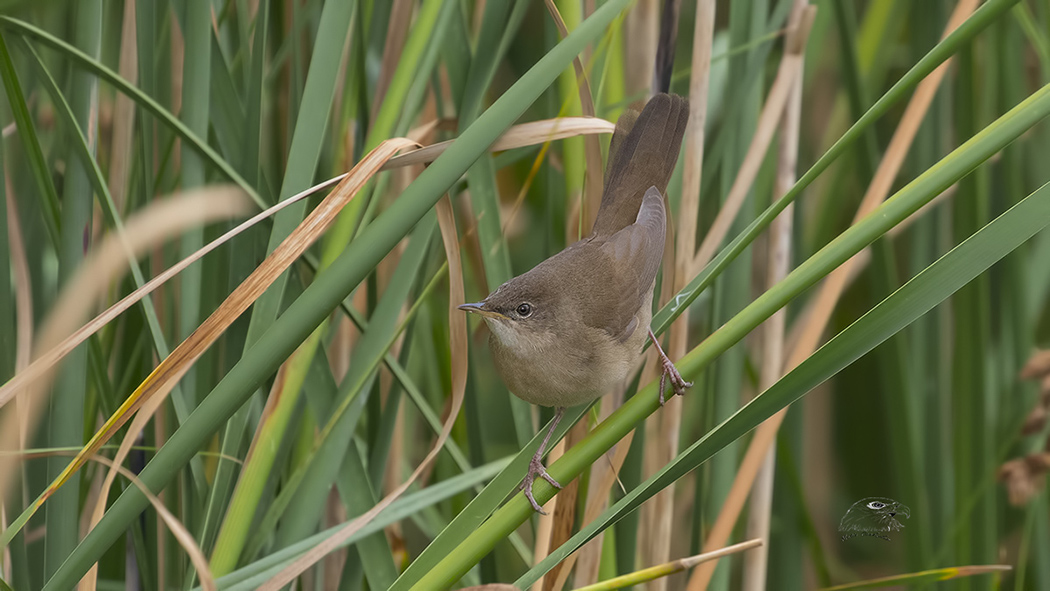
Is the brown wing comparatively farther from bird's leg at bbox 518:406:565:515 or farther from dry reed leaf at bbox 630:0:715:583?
bird's leg at bbox 518:406:565:515

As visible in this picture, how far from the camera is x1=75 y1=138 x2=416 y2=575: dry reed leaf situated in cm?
99

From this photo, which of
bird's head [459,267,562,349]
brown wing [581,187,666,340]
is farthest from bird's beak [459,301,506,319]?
brown wing [581,187,666,340]

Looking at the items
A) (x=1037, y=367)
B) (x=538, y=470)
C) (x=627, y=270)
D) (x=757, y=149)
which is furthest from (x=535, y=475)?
(x=1037, y=367)

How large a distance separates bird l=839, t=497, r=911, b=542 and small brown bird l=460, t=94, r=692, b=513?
17.1 inches

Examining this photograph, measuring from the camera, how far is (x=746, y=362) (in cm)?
197

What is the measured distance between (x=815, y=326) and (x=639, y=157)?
0.49 metres

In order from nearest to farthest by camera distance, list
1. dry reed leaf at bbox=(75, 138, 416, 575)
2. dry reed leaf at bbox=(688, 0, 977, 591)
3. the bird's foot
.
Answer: dry reed leaf at bbox=(75, 138, 416, 575), the bird's foot, dry reed leaf at bbox=(688, 0, 977, 591)

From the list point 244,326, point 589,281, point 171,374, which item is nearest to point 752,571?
point 589,281

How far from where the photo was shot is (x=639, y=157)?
1.61 meters

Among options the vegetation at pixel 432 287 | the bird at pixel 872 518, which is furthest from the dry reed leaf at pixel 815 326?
the bird at pixel 872 518

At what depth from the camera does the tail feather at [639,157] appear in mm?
1525

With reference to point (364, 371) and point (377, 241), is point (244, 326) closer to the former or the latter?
point (364, 371)

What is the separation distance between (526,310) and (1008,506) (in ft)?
4.88

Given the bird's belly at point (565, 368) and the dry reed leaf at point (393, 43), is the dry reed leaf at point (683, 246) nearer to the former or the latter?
the bird's belly at point (565, 368)
